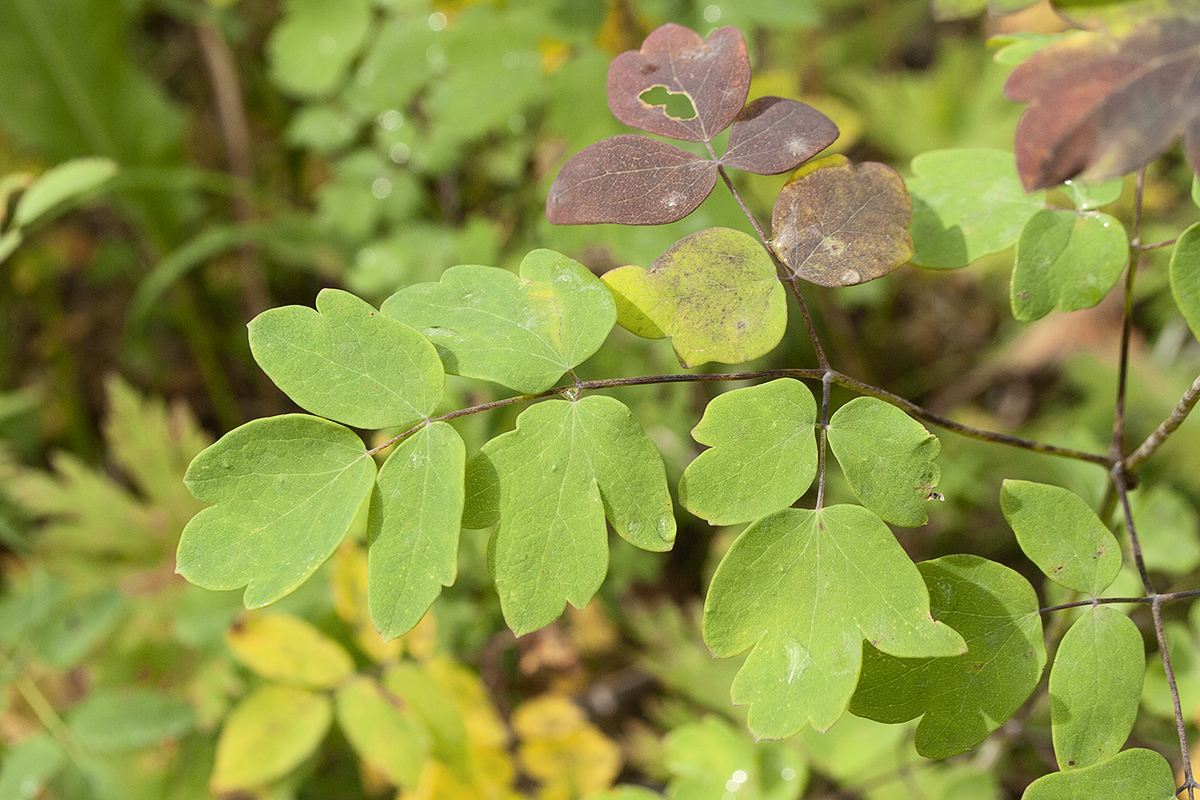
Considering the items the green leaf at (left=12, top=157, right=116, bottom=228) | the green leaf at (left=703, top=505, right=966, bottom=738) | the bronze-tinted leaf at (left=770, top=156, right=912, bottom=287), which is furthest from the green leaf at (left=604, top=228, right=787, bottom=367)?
the green leaf at (left=12, top=157, right=116, bottom=228)

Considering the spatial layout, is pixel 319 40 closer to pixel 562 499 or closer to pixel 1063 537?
pixel 562 499

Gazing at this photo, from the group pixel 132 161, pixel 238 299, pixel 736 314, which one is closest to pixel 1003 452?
pixel 736 314

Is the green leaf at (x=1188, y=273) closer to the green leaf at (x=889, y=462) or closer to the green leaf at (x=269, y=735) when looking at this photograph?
the green leaf at (x=889, y=462)

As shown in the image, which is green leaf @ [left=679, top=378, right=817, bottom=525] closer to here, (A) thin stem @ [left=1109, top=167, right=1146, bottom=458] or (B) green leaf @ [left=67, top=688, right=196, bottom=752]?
(A) thin stem @ [left=1109, top=167, right=1146, bottom=458]

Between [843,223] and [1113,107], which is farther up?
[1113,107]

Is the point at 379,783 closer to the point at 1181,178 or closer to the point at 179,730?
the point at 179,730

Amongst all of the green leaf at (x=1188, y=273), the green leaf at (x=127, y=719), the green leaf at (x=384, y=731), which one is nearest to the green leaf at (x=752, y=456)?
the green leaf at (x=1188, y=273)

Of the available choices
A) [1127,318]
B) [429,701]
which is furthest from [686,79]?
[429,701]
